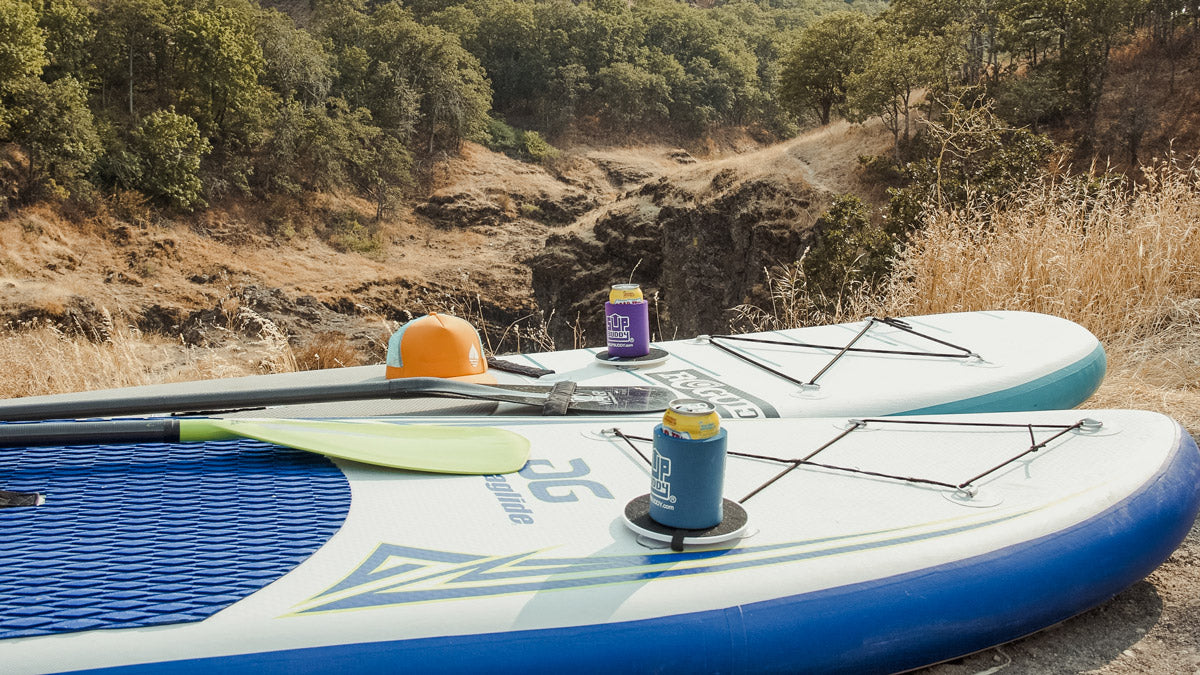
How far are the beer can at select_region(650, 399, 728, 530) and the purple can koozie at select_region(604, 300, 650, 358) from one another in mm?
1271

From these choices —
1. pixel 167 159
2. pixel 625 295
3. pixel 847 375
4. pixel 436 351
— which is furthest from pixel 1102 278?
pixel 167 159

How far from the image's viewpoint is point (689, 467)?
1.21 meters

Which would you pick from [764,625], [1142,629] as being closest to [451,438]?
[764,625]

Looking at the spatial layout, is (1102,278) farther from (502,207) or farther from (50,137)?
(502,207)

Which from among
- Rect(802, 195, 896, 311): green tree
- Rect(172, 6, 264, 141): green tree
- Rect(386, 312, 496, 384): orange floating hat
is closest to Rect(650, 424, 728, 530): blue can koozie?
Rect(386, 312, 496, 384): orange floating hat

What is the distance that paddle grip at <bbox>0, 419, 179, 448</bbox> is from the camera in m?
1.64

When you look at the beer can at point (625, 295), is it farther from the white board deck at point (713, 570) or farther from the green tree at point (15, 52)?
the green tree at point (15, 52)

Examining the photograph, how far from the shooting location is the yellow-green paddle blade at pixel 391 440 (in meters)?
1.57

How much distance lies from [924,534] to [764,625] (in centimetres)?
35

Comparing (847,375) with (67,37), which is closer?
(847,375)

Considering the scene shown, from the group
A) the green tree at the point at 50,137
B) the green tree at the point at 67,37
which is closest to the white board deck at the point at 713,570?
the green tree at the point at 50,137

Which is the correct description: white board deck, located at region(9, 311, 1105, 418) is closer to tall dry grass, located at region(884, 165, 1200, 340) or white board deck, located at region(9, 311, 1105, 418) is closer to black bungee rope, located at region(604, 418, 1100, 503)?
black bungee rope, located at region(604, 418, 1100, 503)

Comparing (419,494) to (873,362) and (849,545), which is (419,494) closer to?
(849,545)

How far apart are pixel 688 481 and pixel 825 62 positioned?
22465mm
